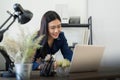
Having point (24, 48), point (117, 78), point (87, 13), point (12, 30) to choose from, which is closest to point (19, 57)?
point (24, 48)

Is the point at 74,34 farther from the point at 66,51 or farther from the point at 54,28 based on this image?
the point at 54,28

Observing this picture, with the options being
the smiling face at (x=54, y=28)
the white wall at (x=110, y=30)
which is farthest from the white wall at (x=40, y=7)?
the smiling face at (x=54, y=28)

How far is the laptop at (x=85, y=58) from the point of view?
1.40 metres

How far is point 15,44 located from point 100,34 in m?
2.16

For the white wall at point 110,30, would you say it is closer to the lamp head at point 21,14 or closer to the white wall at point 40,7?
the white wall at point 40,7

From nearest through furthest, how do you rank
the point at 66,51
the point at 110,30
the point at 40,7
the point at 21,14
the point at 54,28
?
the point at 21,14
the point at 110,30
the point at 54,28
the point at 66,51
the point at 40,7

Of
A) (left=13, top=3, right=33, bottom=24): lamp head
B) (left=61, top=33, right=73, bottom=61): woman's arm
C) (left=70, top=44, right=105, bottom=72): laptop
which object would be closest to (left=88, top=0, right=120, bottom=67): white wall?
(left=70, top=44, right=105, bottom=72): laptop

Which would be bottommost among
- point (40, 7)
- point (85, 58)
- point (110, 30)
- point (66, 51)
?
point (66, 51)

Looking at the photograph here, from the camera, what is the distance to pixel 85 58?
145 cm

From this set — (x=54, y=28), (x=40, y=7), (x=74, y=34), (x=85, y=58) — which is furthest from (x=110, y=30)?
(x=40, y=7)

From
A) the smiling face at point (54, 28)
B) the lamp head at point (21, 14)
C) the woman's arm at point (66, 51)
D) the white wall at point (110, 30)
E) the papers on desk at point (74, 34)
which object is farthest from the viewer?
the papers on desk at point (74, 34)

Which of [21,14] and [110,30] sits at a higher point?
[21,14]

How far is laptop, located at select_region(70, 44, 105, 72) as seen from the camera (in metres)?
1.40

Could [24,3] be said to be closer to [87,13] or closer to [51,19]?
[87,13]
